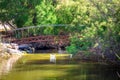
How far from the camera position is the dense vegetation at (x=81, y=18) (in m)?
27.2

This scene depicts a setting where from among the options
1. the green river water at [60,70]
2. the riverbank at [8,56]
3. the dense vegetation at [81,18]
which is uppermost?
the dense vegetation at [81,18]

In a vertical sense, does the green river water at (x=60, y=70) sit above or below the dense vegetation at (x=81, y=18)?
below

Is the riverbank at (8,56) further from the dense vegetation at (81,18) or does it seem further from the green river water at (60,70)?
the dense vegetation at (81,18)

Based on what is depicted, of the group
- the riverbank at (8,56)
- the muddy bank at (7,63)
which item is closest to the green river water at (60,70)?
the muddy bank at (7,63)

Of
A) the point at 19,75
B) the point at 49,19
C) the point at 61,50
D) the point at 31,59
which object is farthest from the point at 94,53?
the point at 49,19

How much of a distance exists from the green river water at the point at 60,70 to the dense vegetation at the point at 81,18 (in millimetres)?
1362

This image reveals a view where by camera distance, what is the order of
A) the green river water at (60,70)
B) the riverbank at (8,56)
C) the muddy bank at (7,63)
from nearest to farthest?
1. the green river water at (60,70)
2. the muddy bank at (7,63)
3. the riverbank at (8,56)

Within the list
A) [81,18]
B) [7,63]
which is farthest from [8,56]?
[81,18]

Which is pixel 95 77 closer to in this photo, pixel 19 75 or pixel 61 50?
pixel 19 75

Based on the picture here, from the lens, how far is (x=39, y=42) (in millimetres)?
47844

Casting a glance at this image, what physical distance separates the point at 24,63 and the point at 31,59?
257 cm

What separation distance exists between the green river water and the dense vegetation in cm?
136

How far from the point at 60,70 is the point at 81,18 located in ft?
15.4

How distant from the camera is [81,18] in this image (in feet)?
110
